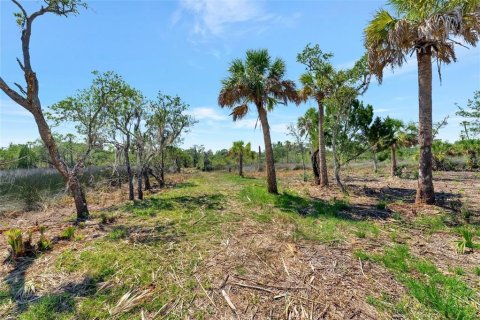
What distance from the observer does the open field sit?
11.3 feet

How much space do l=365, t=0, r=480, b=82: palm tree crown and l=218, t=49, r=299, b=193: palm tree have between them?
13.9 feet

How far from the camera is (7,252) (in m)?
5.85

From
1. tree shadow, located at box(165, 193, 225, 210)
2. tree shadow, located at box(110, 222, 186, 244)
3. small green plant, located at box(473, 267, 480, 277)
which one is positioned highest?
tree shadow, located at box(165, 193, 225, 210)

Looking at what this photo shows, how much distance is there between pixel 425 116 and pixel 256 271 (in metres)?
7.86

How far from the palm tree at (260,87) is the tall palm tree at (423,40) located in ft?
14.0

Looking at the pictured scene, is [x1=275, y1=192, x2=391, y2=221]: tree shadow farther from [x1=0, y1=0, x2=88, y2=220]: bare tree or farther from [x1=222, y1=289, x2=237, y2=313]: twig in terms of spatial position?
[x1=0, y1=0, x2=88, y2=220]: bare tree

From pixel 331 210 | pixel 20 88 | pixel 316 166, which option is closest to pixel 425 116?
pixel 331 210

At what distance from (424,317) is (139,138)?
14580 millimetres

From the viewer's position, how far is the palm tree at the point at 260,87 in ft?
40.2

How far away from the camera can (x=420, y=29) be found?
7723 mm

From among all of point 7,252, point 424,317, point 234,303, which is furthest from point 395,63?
point 7,252

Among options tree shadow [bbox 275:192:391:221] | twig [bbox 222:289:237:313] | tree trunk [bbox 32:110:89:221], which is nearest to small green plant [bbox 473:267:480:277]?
tree shadow [bbox 275:192:391:221]

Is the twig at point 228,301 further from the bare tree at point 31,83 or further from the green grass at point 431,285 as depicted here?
the bare tree at point 31,83

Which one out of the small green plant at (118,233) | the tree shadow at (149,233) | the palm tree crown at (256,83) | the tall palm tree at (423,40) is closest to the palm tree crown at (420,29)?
the tall palm tree at (423,40)
